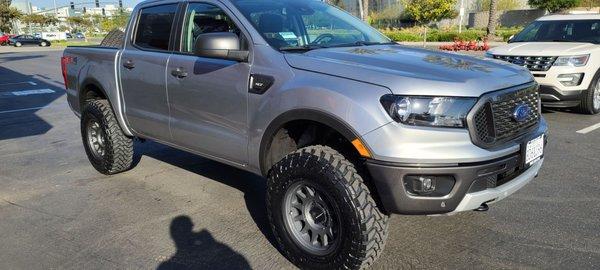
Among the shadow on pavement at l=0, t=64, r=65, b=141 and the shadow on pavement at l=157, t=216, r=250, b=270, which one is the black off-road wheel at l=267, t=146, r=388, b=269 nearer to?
the shadow on pavement at l=157, t=216, r=250, b=270

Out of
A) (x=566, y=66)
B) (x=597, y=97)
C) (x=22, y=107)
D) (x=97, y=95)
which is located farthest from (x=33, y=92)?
(x=597, y=97)

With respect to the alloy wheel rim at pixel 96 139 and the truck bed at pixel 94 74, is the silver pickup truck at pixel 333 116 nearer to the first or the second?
the truck bed at pixel 94 74

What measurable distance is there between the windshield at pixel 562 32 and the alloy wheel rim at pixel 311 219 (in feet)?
23.6

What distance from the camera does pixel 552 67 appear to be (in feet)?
25.1

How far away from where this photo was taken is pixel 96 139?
547 cm

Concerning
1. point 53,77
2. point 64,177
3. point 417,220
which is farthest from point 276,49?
point 53,77

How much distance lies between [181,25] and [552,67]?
5.94m

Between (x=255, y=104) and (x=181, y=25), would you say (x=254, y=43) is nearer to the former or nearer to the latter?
(x=255, y=104)

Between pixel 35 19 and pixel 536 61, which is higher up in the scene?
pixel 35 19

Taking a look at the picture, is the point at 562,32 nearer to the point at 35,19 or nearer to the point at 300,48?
the point at 300,48

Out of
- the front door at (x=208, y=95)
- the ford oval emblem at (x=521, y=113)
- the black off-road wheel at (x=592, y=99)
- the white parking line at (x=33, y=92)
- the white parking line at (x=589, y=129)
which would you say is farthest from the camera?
the white parking line at (x=33, y=92)

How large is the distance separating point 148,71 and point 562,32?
7.49 meters

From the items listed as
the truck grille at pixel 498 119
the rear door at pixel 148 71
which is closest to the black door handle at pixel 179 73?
the rear door at pixel 148 71

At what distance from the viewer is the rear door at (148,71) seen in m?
4.36
